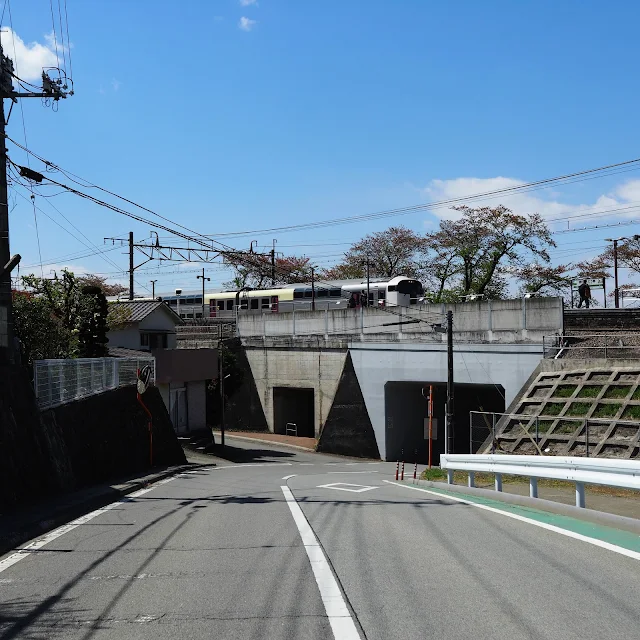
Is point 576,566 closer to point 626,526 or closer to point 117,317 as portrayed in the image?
point 626,526

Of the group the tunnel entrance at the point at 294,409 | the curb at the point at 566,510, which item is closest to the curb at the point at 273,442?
the tunnel entrance at the point at 294,409

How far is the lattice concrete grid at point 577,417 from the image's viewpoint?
21.5 meters

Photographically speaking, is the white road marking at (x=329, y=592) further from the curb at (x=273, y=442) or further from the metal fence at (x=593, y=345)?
the curb at (x=273, y=442)

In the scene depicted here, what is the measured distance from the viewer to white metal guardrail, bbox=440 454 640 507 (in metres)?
8.79

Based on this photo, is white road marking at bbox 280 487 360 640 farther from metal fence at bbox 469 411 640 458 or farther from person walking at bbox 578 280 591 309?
person walking at bbox 578 280 591 309

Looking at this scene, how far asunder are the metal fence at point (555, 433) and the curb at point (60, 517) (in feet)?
40.5

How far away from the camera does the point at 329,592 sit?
5.88 m

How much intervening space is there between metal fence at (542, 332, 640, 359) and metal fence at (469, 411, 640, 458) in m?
4.76

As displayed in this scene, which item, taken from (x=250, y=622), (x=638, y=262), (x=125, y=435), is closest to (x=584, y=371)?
(x=125, y=435)

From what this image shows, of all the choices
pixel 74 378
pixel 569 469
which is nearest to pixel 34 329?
pixel 74 378

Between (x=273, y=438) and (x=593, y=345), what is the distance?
72.9ft

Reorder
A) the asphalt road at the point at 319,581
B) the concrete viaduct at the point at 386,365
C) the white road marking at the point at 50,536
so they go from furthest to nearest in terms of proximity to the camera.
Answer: the concrete viaduct at the point at 386,365, the white road marking at the point at 50,536, the asphalt road at the point at 319,581

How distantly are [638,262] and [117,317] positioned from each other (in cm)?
→ 3641

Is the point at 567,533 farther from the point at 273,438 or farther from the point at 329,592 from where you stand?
the point at 273,438
